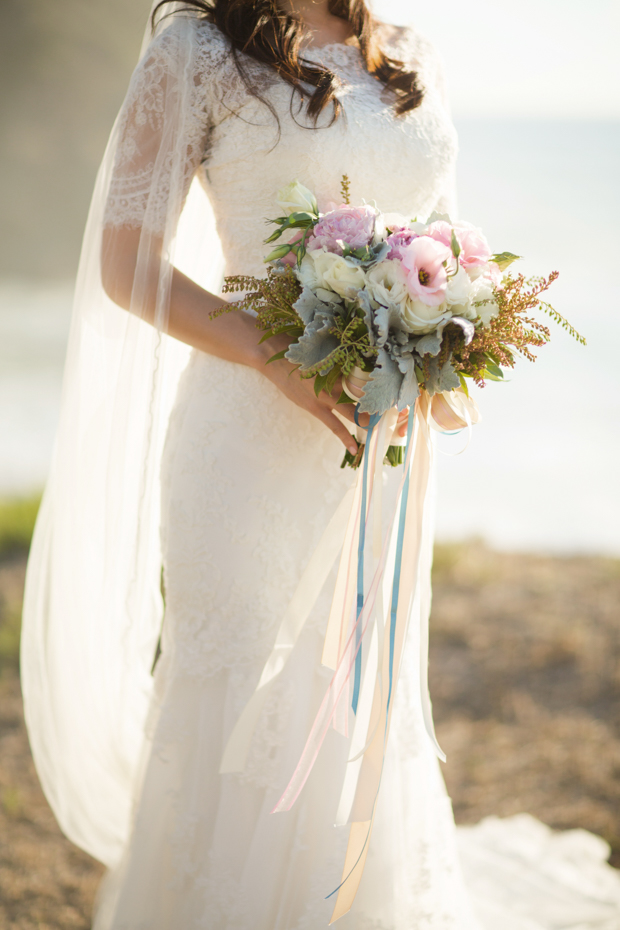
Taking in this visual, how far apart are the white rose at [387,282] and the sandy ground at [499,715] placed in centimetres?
191

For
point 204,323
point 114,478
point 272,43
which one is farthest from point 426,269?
point 114,478

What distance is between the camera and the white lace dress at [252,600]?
1406 millimetres

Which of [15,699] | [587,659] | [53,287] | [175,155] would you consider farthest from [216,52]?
[53,287]

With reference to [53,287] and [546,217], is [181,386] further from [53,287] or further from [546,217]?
[546,217]

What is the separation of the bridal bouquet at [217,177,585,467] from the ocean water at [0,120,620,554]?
12.9 feet

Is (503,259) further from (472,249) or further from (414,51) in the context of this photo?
(414,51)

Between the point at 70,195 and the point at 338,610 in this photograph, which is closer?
the point at 338,610

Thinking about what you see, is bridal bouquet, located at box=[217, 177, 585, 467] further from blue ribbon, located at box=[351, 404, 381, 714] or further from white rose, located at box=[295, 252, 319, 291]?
blue ribbon, located at box=[351, 404, 381, 714]

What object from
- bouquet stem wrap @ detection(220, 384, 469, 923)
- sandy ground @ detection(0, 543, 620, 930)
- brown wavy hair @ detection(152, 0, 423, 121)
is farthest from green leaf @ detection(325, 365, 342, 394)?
sandy ground @ detection(0, 543, 620, 930)

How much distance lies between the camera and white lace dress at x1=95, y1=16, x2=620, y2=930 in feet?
4.61

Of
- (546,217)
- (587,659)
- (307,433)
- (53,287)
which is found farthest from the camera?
(546,217)

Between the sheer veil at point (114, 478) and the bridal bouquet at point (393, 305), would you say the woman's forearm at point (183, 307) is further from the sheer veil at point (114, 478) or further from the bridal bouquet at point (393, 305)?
the bridal bouquet at point (393, 305)

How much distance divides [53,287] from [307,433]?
8.33m

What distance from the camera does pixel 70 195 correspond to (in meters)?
7.34
